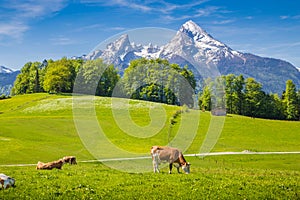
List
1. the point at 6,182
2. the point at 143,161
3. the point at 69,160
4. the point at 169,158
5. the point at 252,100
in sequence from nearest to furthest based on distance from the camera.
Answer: the point at 6,182, the point at 169,158, the point at 69,160, the point at 143,161, the point at 252,100

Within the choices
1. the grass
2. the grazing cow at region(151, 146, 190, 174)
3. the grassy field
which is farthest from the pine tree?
the grass

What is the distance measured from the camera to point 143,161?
1631 inches

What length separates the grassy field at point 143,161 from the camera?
18.3 m

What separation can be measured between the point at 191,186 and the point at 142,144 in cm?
4723

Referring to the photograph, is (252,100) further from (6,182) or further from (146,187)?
(6,182)

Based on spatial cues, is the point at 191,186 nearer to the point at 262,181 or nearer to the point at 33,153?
the point at 262,181

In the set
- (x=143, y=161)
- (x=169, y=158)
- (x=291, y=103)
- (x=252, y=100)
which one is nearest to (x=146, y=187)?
(x=169, y=158)

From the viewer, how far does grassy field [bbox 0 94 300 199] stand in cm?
1826

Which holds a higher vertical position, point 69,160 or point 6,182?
point 6,182

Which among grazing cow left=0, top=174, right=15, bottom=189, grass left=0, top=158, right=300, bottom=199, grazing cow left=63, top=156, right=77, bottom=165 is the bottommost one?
grazing cow left=63, top=156, right=77, bottom=165

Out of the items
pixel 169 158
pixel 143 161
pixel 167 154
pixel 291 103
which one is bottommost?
pixel 143 161

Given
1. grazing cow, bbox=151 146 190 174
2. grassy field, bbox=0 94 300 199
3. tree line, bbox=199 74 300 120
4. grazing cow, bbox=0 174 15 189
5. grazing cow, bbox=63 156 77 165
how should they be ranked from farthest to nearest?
tree line, bbox=199 74 300 120, grazing cow, bbox=63 156 77 165, grazing cow, bbox=151 146 190 174, grassy field, bbox=0 94 300 199, grazing cow, bbox=0 174 15 189

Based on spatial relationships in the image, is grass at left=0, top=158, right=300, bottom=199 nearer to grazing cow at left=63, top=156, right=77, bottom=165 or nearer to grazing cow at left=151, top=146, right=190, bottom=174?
grazing cow at left=151, top=146, right=190, bottom=174

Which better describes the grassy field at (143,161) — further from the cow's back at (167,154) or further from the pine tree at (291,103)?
the pine tree at (291,103)
